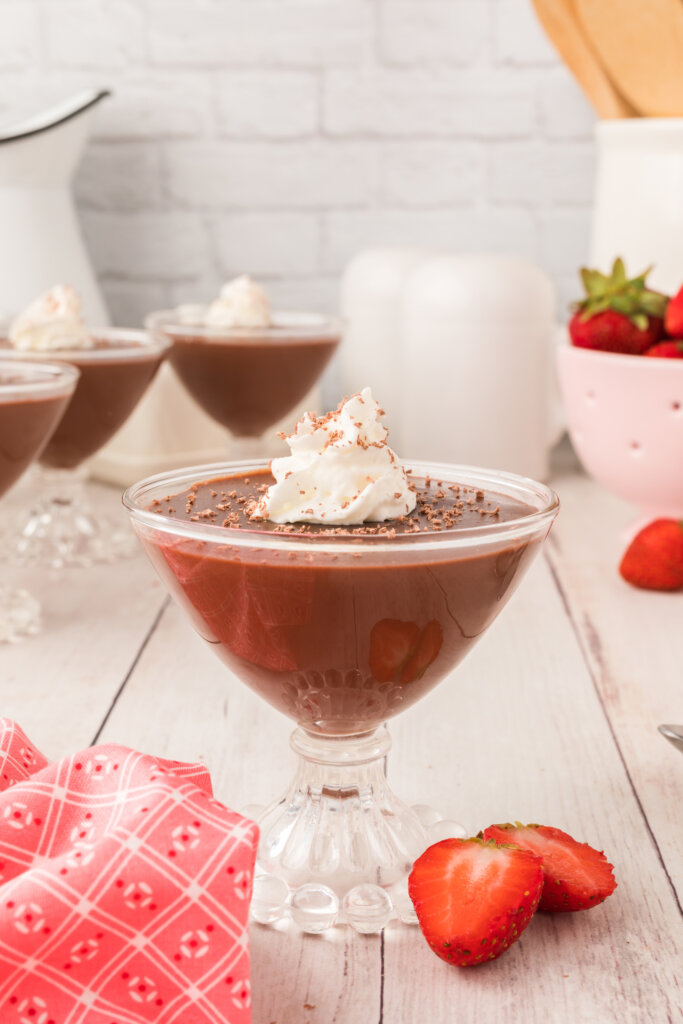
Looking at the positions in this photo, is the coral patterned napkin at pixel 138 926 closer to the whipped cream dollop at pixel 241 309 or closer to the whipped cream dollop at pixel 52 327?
the whipped cream dollop at pixel 52 327

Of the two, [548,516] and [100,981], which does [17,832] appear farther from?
[548,516]

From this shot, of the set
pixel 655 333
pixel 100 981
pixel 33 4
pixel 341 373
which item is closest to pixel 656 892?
pixel 100 981

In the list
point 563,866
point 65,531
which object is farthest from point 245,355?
point 563,866

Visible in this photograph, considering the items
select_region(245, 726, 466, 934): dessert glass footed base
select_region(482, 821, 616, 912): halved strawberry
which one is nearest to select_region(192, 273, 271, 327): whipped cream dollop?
select_region(245, 726, 466, 934): dessert glass footed base

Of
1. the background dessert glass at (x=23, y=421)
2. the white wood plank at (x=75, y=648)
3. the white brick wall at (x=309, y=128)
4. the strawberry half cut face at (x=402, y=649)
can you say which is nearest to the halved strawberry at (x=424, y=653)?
the strawberry half cut face at (x=402, y=649)

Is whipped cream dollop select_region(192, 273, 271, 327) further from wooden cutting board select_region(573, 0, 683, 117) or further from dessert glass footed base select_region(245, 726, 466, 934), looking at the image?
dessert glass footed base select_region(245, 726, 466, 934)
